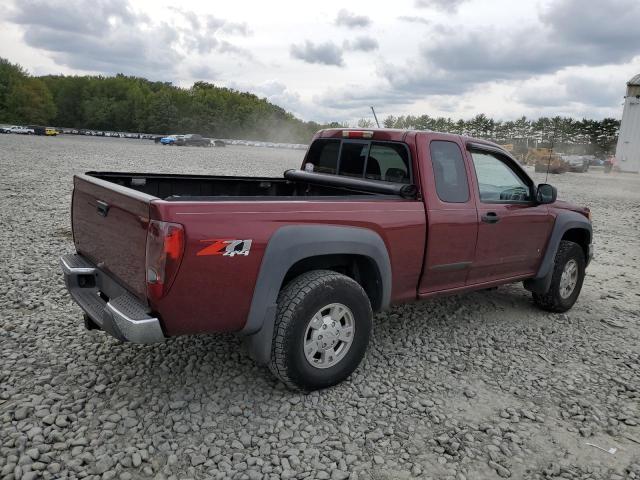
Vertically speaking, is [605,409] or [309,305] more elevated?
[309,305]

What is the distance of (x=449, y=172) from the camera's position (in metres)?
4.22

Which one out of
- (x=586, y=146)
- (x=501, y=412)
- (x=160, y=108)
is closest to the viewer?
(x=501, y=412)

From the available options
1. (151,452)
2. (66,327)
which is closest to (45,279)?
(66,327)

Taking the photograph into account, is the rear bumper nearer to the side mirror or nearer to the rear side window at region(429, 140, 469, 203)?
the rear side window at region(429, 140, 469, 203)

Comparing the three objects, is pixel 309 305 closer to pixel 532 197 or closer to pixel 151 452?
pixel 151 452

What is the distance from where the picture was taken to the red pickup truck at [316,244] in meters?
2.86

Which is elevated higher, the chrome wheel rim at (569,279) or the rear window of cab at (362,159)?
the rear window of cab at (362,159)

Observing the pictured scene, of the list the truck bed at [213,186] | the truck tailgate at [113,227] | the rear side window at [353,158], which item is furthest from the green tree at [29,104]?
the rear side window at [353,158]

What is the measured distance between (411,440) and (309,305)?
3.40 ft

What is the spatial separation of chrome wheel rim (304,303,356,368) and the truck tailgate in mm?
1127

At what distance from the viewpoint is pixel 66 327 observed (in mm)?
4363

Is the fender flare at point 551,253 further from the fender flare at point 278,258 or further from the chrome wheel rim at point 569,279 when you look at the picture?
the fender flare at point 278,258

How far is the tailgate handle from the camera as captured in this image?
3.30 meters

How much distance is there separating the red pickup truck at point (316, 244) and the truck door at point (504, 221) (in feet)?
0.05
